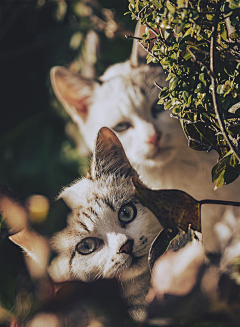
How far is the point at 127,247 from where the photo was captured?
18.4 inches

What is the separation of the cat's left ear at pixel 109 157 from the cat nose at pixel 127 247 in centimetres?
12

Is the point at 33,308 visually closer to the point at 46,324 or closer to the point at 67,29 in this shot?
the point at 46,324

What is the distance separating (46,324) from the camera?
1.60 ft

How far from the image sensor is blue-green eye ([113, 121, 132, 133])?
60 centimetres

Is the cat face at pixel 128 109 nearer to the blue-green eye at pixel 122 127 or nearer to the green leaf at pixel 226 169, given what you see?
the blue-green eye at pixel 122 127

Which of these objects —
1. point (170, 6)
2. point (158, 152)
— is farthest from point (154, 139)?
point (170, 6)

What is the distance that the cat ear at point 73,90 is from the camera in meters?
0.63

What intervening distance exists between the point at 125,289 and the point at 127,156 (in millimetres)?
250

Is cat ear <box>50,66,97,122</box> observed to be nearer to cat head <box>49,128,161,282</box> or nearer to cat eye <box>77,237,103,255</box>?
cat head <box>49,128,161,282</box>

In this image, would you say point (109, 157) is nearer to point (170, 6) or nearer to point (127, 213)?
point (127, 213)

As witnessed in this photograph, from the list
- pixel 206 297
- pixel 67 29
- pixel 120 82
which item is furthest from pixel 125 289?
pixel 67 29

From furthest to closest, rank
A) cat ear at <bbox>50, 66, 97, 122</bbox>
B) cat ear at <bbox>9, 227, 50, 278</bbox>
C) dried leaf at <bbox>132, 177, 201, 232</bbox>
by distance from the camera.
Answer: cat ear at <bbox>50, 66, 97, 122</bbox> → cat ear at <bbox>9, 227, 50, 278</bbox> → dried leaf at <bbox>132, 177, 201, 232</bbox>

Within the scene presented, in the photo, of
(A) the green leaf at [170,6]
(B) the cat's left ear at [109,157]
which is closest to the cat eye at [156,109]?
(B) the cat's left ear at [109,157]

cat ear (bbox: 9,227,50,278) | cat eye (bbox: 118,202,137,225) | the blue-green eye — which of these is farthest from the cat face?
cat ear (bbox: 9,227,50,278)
